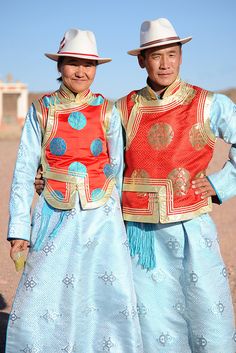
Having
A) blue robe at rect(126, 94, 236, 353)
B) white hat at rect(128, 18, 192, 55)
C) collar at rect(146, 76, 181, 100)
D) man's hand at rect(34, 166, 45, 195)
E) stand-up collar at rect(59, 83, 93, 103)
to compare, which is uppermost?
white hat at rect(128, 18, 192, 55)

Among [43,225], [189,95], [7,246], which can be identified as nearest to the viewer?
[43,225]

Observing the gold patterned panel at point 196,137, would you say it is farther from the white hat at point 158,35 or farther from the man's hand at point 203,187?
the white hat at point 158,35

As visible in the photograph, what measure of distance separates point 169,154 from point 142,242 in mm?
530

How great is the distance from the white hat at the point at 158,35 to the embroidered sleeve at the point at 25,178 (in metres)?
0.74

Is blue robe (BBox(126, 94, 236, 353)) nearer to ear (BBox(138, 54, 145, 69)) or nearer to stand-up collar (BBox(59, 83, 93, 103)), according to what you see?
ear (BBox(138, 54, 145, 69))

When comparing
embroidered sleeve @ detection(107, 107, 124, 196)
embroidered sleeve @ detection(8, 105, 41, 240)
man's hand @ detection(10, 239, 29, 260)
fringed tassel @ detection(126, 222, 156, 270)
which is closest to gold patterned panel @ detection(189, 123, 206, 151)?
embroidered sleeve @ detection(107, 107, 124, 196)

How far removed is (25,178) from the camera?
3781mm

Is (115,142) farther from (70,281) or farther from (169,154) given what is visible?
(70,281)

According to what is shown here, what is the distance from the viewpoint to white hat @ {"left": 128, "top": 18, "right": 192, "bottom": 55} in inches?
147

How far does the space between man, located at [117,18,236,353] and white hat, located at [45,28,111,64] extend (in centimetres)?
26

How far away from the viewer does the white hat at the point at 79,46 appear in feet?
12.1

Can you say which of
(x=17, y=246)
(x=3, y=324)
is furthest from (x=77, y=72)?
(x=3, y=324)

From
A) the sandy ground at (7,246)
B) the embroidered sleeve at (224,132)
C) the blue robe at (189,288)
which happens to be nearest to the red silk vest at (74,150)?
the blue robe at (189,288)

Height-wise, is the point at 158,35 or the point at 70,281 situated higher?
the point at 158,35
